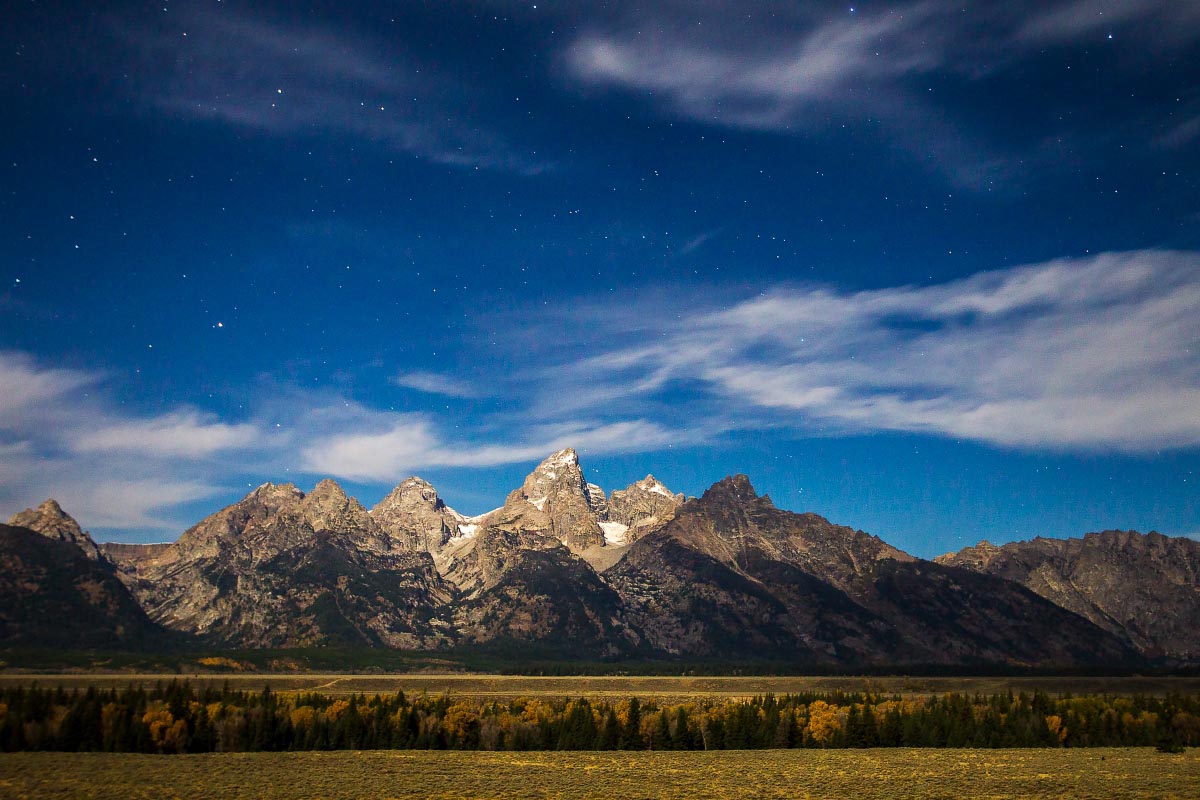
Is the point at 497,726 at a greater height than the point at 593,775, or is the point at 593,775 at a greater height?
the point at 593,775

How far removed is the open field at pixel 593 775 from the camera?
95250 mm

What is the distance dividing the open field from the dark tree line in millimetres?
15785

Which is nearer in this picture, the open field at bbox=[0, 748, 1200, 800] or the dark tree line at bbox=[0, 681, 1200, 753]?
the open field at bbox=[0, 748, 1200, 800]

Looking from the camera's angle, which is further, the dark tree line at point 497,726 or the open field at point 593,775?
the dark tree line at point 497,726

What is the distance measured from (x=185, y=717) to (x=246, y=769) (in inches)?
1809

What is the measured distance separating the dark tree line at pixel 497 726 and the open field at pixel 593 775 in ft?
51.8

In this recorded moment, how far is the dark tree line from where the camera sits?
13938 centimetres

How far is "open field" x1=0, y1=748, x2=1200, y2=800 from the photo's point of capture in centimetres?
9525

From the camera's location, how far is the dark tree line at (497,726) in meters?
139

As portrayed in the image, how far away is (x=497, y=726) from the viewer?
16138 centimetres

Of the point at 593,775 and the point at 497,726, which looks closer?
the point at 593,775

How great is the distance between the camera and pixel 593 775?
368ft

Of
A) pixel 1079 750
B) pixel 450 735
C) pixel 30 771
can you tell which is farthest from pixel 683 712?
pixel 30 771

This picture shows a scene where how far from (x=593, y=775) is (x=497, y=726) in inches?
2125
